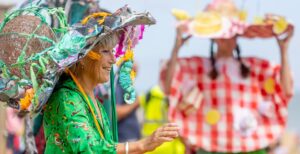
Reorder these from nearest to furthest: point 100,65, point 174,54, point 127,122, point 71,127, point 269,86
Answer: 1. point 71,127
2. point 100,65
3. point 269,86
4. point 174,54
5. point 127,122

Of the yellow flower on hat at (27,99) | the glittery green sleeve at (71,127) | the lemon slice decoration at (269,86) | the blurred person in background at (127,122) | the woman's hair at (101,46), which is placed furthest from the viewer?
the blurred person in background at (127,122)

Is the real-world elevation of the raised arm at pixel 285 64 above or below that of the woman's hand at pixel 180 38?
below

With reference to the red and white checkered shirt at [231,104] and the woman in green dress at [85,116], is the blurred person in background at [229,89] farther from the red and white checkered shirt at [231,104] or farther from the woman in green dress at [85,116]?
the woman in green dress at [85,116]

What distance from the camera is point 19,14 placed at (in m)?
5.25

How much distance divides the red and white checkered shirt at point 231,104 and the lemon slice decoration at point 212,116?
0.02 meters

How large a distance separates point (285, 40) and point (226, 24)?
1.45ft

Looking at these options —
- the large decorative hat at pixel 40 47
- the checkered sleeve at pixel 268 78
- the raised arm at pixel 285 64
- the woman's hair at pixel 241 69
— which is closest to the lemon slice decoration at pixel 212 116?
the woman's hair at pixel 241 69

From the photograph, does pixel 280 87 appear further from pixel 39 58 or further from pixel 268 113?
pixel 39 58

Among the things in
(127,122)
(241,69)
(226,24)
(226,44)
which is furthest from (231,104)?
(127,122)

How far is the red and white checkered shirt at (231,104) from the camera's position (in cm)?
845

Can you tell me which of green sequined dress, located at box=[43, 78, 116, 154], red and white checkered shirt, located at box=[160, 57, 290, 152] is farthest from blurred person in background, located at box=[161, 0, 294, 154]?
green sequined dress, located at box=[43, 78, 116, 154]

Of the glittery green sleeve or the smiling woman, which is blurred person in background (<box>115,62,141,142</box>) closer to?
the smiling woman

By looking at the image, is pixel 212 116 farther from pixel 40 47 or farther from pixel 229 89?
pixel 40 47

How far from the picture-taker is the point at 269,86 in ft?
28.0
